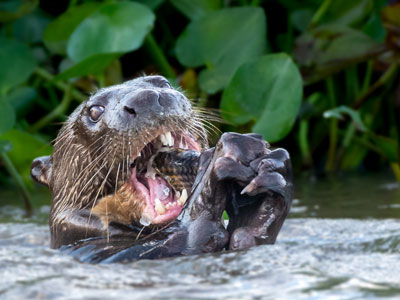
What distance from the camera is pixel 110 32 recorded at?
14.3 ft

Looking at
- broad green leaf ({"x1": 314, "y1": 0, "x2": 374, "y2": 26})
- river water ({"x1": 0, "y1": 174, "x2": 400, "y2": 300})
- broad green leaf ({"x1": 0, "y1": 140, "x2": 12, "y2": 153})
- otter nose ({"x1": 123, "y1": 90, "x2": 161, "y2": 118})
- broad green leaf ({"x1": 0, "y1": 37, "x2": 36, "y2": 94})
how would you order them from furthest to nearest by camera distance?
1. broad green leaf ({"x1": 314, "y1": 0, "x2": 374, "y2": 26})
2. broad green leaf ({"x1": 0, "y1": 37, "x2": 36, "y2": 94})
3. broad green leaf ({"x1": 0, "y1": 140, "x2": 12, "y2": 153})
4. otter nose ({"x1": 123, "y1": 90, "x2": 161, "y2": 118})
5. river water ({"x1": 0, "y1": 174, "x2": 400, "y2": 300})

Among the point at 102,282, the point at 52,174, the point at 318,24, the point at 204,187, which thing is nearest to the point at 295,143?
the point at 318,24

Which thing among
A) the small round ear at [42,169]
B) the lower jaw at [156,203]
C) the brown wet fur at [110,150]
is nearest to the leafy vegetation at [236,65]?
the small round ear at [42,169]

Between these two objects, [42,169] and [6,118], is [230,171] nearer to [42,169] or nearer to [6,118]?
[42,169]

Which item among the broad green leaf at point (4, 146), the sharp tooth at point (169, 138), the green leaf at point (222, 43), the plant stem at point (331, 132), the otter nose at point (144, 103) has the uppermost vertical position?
the otter nose at point (144, 103)

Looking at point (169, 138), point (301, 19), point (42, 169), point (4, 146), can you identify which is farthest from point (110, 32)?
point (169, 138)

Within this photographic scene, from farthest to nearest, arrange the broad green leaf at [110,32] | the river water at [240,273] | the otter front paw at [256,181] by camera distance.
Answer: the broad green leaf at [110,32] < the otter front paw at [256,181] < the river water at [240,273]

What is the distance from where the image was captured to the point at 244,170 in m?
2.23

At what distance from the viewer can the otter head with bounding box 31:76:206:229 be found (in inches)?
96.8

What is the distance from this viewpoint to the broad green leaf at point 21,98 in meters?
5.25

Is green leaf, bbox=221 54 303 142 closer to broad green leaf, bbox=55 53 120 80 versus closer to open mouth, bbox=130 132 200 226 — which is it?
broad green leaf, bbox=55 53 120 80

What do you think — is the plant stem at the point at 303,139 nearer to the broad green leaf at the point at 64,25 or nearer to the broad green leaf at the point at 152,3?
the broad green leaf at the point at 152,3

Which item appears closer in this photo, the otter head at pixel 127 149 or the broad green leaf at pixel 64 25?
the otter head at pixel 127 149

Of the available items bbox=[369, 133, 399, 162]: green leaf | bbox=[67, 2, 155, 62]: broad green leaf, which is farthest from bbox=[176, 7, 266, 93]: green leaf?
bbox=[369, 133, 399, 162]: green leaf
